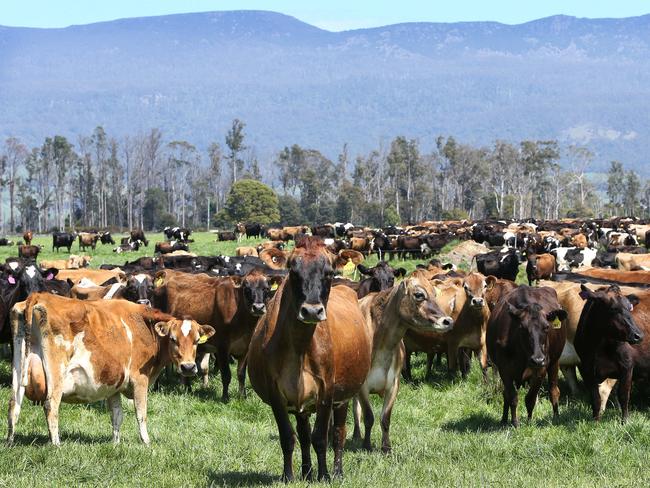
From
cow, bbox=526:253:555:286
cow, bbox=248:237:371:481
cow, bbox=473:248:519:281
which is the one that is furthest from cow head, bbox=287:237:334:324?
cow, bbox=473:248:519:281

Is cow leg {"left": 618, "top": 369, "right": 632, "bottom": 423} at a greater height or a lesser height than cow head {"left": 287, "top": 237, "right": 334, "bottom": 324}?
lesser

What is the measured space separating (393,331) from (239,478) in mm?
2669

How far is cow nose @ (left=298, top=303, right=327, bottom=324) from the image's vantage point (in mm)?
7418

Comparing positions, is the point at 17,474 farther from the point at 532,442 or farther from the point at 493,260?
the point at 493,260

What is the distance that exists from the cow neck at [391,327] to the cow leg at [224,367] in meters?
4.12

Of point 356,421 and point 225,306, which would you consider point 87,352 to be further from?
point 225,306

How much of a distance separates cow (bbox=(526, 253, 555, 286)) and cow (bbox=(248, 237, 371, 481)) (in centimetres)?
2371

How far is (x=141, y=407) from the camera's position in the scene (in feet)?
34.1

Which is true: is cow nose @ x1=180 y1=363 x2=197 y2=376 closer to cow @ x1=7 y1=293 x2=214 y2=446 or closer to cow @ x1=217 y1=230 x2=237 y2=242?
cow @ x1=7 y1=293 x2=214 y2=446

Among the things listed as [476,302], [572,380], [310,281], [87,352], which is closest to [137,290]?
[476,302]

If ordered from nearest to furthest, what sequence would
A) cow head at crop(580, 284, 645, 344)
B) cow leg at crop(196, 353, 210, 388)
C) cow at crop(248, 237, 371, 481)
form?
1. cow at crop(248, 237, 371, 481)
2. cow head at crop(580, 284, 645, 344)
3. cow leg at crop(196, 353, 210, 388)

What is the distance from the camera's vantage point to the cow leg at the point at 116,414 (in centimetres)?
1028

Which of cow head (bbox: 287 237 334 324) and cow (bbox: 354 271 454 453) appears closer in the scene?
cow head (bbox: 287 237 334 324)

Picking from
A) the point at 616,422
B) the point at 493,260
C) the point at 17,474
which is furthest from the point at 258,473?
the point at 493,260
